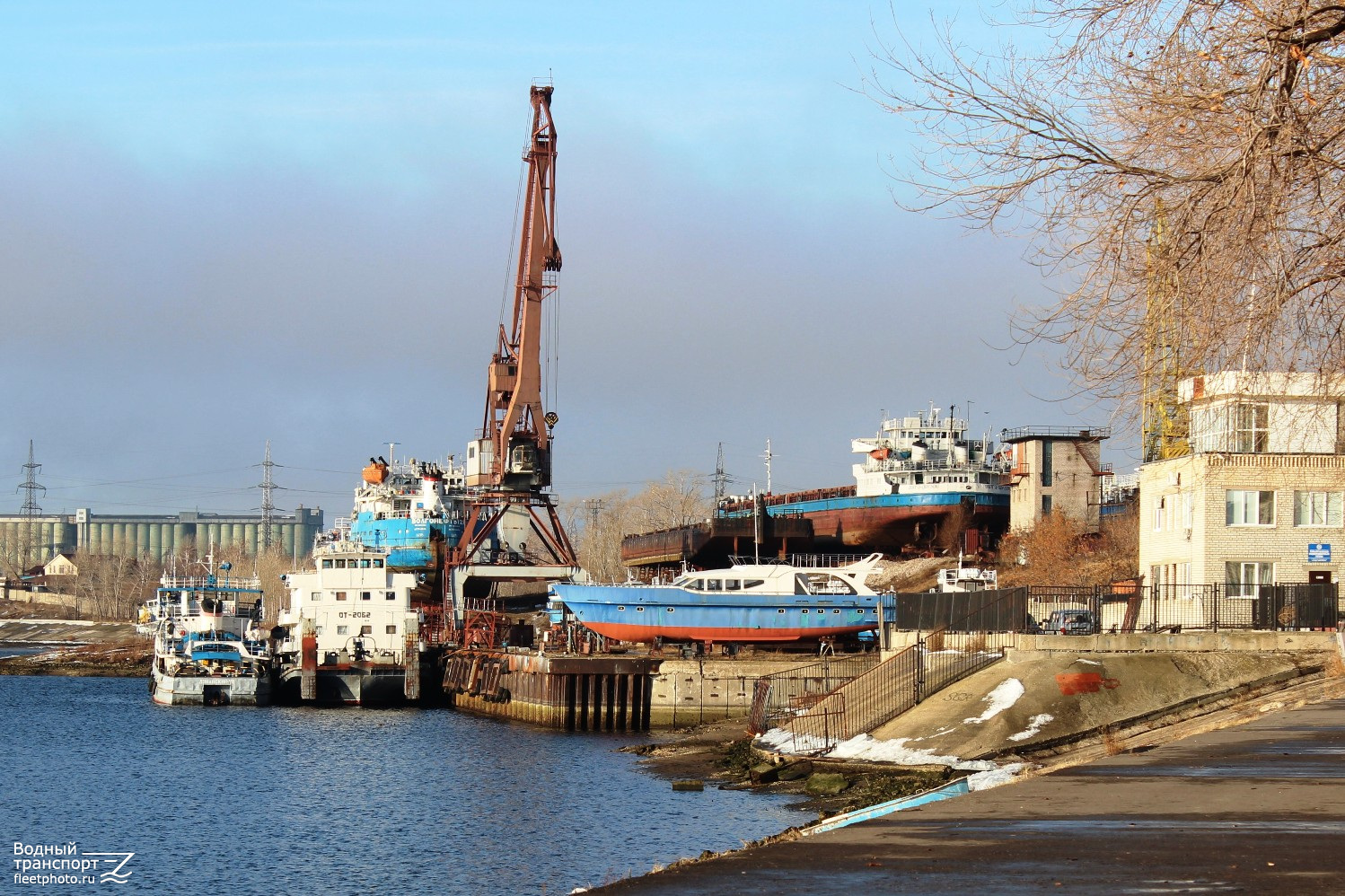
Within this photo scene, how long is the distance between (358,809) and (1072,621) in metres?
20.0

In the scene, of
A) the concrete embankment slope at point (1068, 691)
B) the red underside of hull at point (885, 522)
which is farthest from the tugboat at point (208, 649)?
the concrete embankment slope at point (1068, 691)

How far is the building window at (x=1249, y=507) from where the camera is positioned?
116ft

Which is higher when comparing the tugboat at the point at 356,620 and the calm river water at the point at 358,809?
the tugboat at the point at 356,620

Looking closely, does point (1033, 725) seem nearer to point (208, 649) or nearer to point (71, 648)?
point (208, 649)

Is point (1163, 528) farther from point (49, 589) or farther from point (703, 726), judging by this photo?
point (49, 589)

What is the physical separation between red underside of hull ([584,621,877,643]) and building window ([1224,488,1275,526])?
22.8 metres

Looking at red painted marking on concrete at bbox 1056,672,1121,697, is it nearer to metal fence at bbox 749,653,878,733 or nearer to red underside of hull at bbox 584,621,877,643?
metal fence at bbox 749,653,878,733

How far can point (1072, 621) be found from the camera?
133ft

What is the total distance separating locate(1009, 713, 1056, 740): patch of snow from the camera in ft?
89.6

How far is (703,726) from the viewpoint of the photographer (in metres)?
47.5

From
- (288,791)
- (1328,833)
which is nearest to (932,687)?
(288,791)

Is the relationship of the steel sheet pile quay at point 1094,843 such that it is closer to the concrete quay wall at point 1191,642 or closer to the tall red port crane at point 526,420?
the concrete quay wall at point 1191,642

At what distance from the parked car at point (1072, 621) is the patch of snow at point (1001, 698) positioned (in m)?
7.50

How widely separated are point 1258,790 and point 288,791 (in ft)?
84.8
